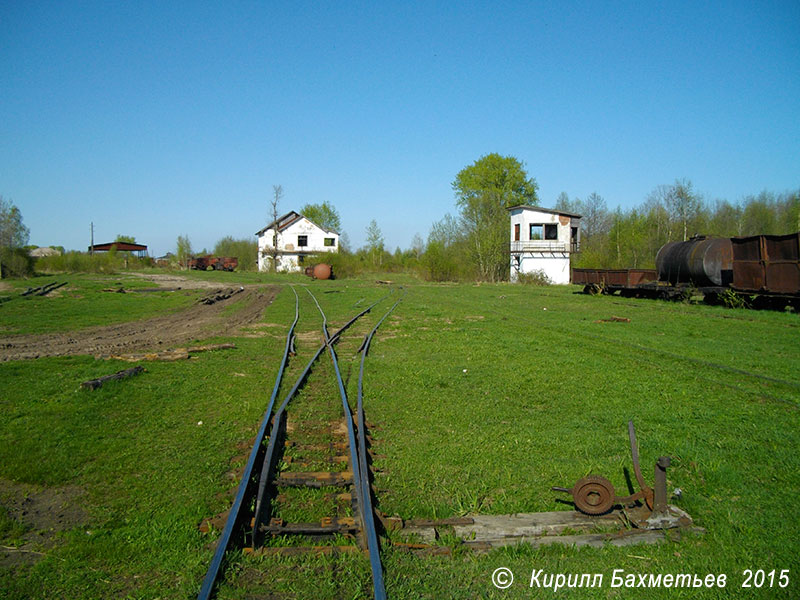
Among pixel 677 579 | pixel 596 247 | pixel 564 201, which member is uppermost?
pixel 564 201

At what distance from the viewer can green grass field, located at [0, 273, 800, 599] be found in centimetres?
358

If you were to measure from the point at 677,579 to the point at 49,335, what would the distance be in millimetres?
15500

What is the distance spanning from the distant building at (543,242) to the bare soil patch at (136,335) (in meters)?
33.4

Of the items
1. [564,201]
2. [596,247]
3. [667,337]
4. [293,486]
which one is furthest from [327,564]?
[564,201]

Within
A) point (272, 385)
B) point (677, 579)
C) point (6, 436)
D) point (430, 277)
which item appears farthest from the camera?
point (430, 277)

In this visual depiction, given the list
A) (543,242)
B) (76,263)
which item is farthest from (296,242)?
(543,242)

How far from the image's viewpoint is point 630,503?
173 inches

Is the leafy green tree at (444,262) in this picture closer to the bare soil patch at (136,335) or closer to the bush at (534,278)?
the bush at (534,278)

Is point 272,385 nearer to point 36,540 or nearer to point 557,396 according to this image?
point 557,396

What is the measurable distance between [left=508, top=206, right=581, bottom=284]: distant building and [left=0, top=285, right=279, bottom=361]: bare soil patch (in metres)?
33.4

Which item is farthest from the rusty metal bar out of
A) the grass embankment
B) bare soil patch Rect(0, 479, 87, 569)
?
the grass embankment

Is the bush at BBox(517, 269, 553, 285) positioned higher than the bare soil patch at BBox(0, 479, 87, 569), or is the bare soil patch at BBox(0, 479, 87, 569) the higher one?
the bush at BBox(517, 269, 553, 285)

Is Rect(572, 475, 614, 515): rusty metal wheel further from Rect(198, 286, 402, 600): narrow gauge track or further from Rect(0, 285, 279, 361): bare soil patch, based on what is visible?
Rect(0, 285, 279, 361): bare soil patch

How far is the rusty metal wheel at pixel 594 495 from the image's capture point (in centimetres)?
434
